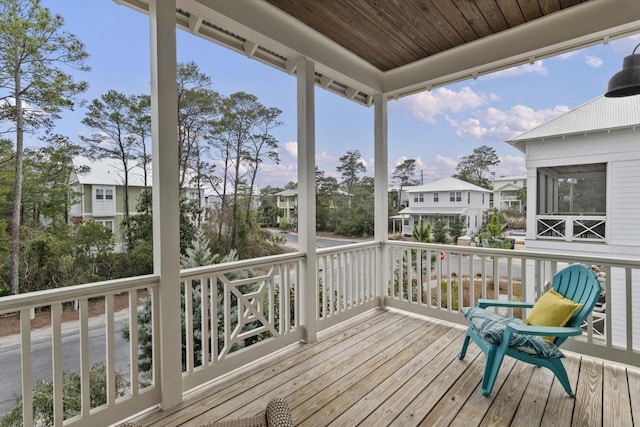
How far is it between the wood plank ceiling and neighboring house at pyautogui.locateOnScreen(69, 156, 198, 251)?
1807mm

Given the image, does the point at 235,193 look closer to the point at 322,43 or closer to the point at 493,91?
the point at 322,43

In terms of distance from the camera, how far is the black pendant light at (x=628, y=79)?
6.78 feet

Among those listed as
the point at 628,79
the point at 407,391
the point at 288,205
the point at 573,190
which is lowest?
the point at 407,391

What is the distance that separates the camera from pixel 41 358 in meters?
1.81

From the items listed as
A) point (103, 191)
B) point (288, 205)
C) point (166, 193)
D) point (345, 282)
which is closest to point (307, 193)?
point (288, 205)

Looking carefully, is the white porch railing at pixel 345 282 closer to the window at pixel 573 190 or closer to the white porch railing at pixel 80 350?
the white porch railing at pixel 80 350

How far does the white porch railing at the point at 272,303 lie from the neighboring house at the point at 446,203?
1.01 feet

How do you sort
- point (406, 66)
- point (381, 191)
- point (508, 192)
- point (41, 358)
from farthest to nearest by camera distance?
point (381, 191)
point (406, 66)
point (508, 192)
point (41, 358)

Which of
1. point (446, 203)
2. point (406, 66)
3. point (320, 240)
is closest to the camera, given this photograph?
point (320, 240)

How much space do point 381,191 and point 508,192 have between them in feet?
4.73

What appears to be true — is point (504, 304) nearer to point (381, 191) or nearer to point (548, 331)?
point (548, 331)

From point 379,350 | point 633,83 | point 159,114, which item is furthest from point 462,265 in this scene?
point 159,114

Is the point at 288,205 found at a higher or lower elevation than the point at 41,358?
higher

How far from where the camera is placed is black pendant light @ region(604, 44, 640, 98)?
2066mm
